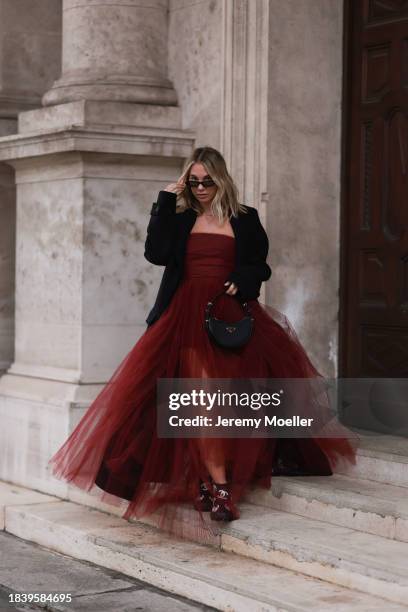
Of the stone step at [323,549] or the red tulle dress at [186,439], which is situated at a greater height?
the red tulle dress at [186,439]

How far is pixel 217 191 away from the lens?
7023 millimetres

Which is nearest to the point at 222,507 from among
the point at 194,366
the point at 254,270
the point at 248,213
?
the point at 194,366

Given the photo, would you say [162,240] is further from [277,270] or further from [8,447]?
[8,447]


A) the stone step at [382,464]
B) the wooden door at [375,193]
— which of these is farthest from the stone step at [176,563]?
the wooden door at [375,193]

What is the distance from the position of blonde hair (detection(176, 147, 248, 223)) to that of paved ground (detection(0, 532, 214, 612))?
76.7 inches

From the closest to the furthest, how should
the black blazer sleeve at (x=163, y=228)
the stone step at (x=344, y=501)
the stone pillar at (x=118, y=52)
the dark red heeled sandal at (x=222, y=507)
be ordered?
the stone step at (x=344, y=501) < the dark red heeled sandal at (x=222, y=507) < the black blazer sleeve at (x=163, y=228) < the stone pillar at (x=118, y=52)

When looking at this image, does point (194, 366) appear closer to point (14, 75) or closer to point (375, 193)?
point (375, 193)

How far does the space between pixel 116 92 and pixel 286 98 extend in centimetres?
122

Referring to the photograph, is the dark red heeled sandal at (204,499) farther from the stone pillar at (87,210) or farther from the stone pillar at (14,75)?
the stone pillar at (14,75)

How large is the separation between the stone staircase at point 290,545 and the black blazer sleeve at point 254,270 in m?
1.02

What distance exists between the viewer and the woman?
6879 mm

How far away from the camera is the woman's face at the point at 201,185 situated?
6.96 metres

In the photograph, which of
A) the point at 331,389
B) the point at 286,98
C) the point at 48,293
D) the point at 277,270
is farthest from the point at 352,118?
the point at 48,293

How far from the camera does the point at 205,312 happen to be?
6.94 meters
